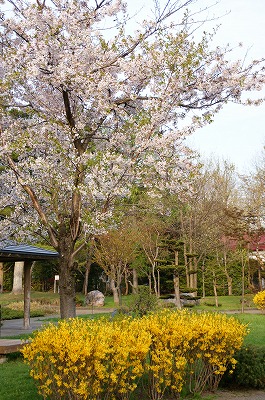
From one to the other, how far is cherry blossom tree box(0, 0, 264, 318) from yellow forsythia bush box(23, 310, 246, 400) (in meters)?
2.58

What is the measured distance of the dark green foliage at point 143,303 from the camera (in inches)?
407

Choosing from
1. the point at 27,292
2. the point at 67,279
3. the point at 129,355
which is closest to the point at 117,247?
the point at 27,292

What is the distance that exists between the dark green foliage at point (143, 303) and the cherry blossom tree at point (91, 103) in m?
2.40

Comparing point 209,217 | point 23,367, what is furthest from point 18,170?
point 209,217

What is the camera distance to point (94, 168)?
771cm

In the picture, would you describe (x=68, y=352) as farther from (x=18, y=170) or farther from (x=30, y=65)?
(x=30, y=65)

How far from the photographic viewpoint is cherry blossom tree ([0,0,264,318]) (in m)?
7.93

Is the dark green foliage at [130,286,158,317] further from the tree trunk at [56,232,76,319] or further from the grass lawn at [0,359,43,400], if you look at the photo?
the grass lawn at [0,359,43,400]

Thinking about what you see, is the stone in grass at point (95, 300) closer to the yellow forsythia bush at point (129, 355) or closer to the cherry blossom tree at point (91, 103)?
Answer: the cherry blossom tree at point (91, 103)

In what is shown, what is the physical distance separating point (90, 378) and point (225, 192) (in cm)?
2372

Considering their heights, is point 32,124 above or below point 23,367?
above

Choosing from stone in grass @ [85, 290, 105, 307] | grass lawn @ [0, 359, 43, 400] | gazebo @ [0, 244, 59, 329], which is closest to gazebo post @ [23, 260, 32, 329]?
gazebo @ [0, 244, 59, 329]

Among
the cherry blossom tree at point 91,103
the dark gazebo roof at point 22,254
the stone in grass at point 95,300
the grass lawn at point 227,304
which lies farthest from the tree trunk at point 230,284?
the cherry blossom tree at point 91,103

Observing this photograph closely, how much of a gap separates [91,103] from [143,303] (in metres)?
4.28
